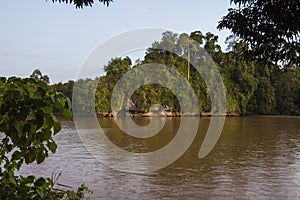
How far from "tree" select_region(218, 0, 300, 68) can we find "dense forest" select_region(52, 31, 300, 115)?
1158 inches

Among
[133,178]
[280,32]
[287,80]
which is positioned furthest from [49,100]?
[287,80]

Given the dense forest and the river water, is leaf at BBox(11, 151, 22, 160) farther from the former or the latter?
the dense forest

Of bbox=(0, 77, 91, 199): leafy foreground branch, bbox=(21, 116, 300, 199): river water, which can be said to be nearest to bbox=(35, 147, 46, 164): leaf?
bbox=(0, 77, 91, 199): leafy foreground branch

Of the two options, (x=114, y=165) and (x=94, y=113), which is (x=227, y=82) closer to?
(x=94, y=113)

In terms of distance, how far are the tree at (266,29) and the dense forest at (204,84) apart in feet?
96.5

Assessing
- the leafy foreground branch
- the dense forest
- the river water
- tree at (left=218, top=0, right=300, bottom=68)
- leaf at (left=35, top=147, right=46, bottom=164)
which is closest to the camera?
the leafy foreground branch

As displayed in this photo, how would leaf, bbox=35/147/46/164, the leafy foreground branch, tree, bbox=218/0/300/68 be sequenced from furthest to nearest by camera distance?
tree, bbox=218/0/300/68 → leaf, bbox=35/147/46/164 → the leafy foreground branch

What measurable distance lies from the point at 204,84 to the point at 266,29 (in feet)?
103

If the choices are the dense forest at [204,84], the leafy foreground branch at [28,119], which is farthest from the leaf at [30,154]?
the dense forest at [204,84]

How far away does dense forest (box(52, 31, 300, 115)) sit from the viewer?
3312 centimetres

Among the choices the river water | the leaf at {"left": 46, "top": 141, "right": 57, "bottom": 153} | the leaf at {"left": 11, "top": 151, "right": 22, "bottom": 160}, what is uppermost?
the leaf at {"left": 46, "top": 141, "right": 57, "bottom": 153}

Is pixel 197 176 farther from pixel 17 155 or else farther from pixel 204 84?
pixel 204 84

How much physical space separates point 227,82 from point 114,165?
94.0 feet

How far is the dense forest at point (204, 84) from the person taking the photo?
33125 mm
